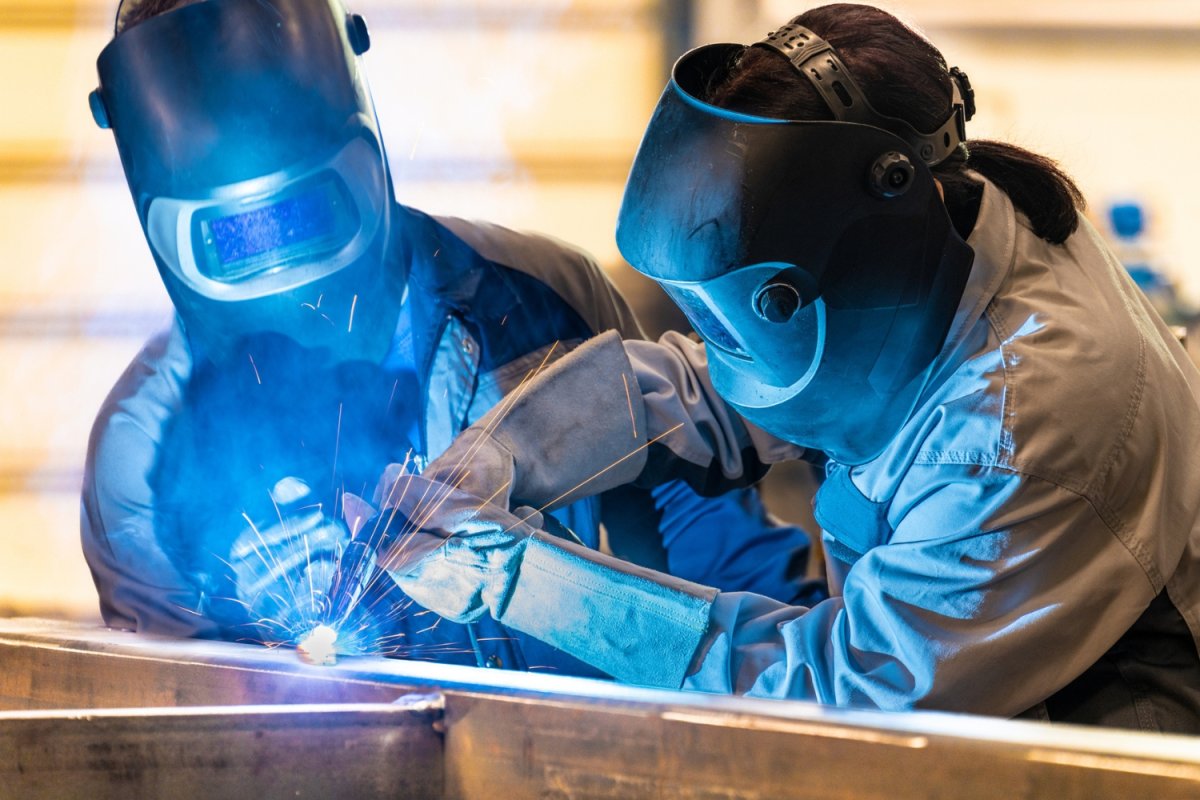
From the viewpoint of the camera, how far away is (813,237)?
1.23m

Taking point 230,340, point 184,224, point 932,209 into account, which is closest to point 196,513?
point 230,340

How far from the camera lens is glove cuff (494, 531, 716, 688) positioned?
131 cm

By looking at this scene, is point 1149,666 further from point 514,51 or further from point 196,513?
point 514,51

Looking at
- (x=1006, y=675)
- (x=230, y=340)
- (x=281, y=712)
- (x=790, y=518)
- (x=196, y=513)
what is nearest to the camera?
(x=281, y=712)

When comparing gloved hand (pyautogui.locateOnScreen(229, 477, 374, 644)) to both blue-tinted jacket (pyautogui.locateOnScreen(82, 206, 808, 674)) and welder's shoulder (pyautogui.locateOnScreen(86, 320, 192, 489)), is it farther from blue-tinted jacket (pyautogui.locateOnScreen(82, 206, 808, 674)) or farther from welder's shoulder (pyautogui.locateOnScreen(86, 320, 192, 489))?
welder's shoulder (pyautogui.locateOnScreen(86, 320, 192, 489))

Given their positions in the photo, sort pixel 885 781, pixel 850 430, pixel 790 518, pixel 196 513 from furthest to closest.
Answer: pixel 790 518, pixel 196 513, pixel 850 430, pixel 885 781

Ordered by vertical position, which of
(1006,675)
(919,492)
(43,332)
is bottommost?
(43,332)

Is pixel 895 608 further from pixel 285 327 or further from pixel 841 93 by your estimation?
pixel 285 327

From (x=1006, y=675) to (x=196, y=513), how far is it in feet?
4.21

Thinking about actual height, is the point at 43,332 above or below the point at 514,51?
below

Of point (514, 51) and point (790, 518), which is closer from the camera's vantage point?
point (790, 518)

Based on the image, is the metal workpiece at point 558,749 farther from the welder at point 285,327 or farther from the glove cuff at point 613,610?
the welder at point 285,327

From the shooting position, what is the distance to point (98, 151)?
11.3 feet

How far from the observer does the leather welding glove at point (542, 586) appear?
1.32 m
